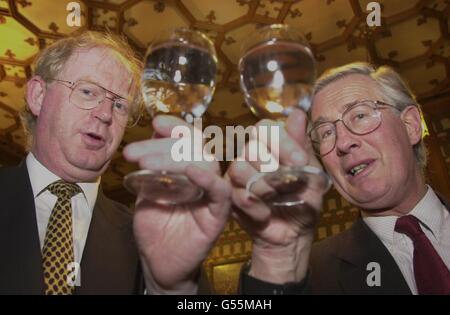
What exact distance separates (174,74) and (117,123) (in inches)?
27.2

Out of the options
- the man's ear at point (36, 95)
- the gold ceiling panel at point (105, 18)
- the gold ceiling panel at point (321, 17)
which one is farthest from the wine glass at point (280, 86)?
the gold ceiling panel at point (105, 18)

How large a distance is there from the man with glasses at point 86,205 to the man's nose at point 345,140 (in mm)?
827

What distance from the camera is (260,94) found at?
0.90m

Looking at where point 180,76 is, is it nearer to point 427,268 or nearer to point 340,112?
point 340,112

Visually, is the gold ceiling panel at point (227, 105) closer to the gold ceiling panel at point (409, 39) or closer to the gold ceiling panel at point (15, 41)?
the gold ceiling panel at point (409, 39)

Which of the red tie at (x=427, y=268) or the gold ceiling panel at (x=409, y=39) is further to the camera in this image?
the gold ceiling panel at (x=409, y=39)

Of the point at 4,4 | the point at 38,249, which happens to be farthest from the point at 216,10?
the point at 38,249

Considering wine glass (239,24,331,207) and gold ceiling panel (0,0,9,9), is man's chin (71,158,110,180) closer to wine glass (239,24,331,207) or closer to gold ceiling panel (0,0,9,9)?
wine glass (239,24,331,207)

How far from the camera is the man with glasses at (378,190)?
1479 millimetres

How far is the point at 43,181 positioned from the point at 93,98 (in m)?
0.34

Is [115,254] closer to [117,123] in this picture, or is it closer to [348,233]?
[117,123]

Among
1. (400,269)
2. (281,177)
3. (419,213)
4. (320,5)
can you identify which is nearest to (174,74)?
(281,177)
